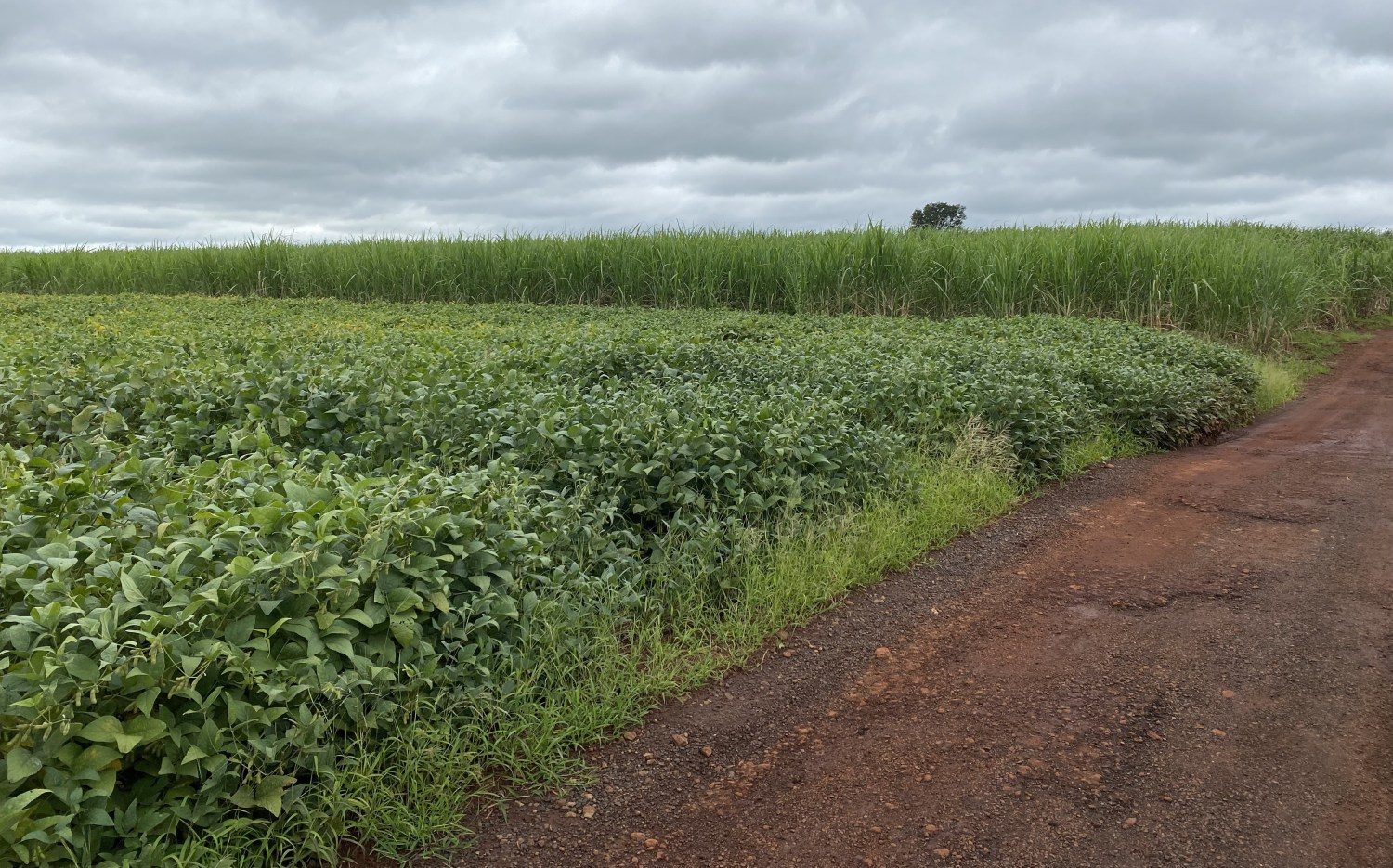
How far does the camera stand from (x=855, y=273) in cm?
1412

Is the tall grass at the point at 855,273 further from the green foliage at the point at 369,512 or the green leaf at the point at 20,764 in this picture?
the green leaf at the point at 20,764

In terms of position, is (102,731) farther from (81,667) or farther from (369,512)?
(369,512)

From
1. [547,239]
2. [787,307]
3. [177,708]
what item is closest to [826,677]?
[177,708]

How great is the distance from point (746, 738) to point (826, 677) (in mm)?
565

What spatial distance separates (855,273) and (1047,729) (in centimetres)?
1143

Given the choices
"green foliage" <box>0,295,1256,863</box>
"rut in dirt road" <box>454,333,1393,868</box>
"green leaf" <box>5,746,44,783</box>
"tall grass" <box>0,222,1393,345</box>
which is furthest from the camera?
"tall grass" <box>0,222,1393,345</box>

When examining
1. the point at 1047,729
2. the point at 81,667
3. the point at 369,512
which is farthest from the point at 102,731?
the point at 1047,729

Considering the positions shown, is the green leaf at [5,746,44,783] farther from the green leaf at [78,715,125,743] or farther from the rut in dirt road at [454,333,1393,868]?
the rut in dirt road at [454,333,1393,868]

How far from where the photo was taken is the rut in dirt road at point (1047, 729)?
273 cm

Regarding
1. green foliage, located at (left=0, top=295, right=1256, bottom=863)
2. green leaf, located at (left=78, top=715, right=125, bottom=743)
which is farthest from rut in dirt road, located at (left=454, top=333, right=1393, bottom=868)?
green leaf, located at (left=78, top=715, right=125, bottom=743)

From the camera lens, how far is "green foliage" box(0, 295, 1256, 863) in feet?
8.18

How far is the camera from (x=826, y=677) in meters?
3.75

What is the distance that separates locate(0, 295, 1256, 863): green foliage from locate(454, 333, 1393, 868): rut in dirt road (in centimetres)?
50

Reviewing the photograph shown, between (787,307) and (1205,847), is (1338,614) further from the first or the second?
(787,307)
